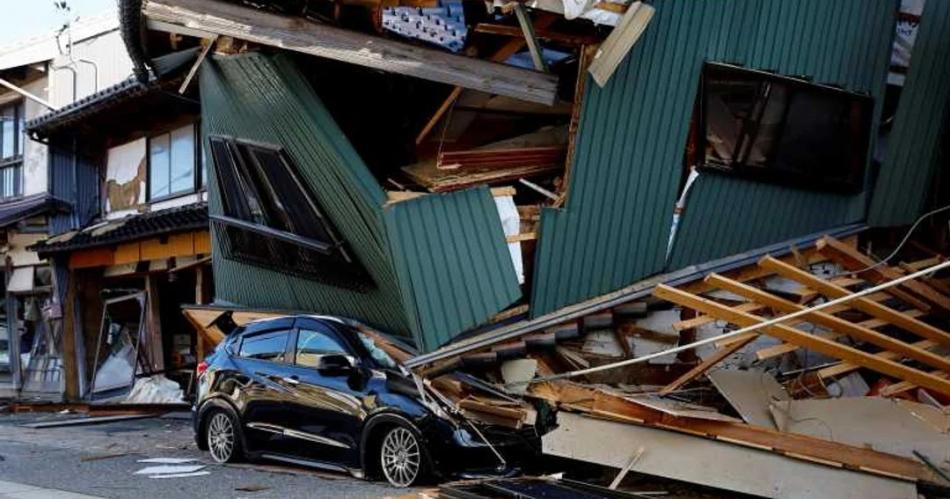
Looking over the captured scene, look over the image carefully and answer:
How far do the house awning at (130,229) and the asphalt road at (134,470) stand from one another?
3.29 meters

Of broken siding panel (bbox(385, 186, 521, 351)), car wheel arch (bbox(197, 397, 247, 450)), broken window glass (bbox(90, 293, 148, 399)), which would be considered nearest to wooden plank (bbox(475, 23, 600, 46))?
broken siding panel (bbox(385, 186, 521, 351))

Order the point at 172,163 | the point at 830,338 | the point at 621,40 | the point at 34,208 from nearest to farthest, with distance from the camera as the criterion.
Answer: the point at 830,338
the point at 621,40
the point at 172,163
the point at 34,208

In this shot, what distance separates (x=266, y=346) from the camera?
10023 mm

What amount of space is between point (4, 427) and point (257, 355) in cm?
781

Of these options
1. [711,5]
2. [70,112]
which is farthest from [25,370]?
[711,5]

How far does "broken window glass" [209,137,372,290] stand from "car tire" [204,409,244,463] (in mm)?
1960

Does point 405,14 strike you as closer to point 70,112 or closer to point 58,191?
point 70,112

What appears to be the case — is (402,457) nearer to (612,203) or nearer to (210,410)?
(210,410)

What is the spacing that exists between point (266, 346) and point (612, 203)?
4210 mm

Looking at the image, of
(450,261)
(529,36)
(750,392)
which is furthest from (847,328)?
(529,36)

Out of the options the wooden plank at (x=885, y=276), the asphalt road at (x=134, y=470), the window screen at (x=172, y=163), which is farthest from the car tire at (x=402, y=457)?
the window screen at (x=172, y=163)

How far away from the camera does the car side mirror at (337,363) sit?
886 centimetres

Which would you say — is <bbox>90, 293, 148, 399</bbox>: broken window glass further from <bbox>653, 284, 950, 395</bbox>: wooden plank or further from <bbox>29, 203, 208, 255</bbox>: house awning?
<bbox>653, 284, 950, 395</bbox>: wooden plank

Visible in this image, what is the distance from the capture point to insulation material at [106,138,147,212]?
17656 millimetres
